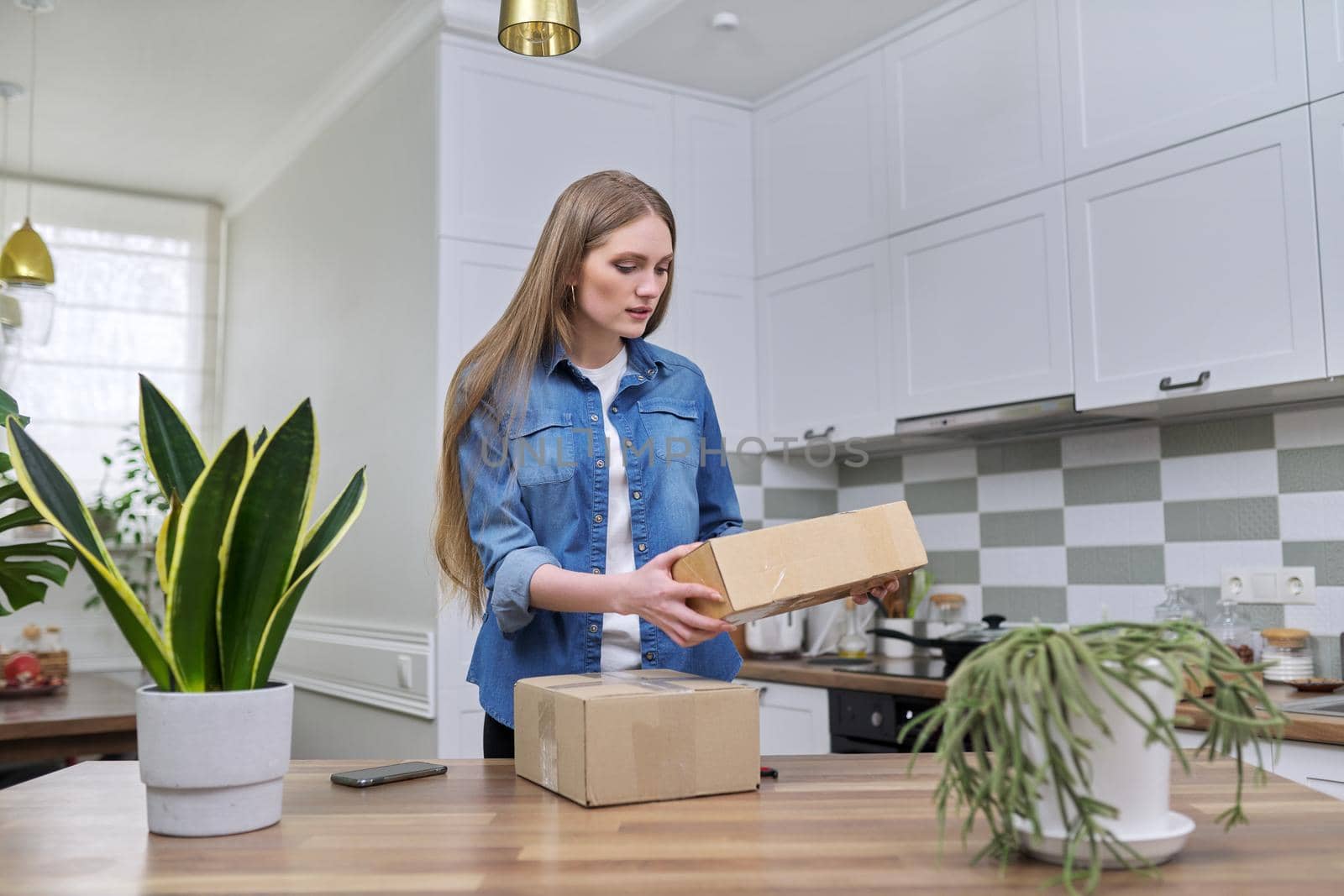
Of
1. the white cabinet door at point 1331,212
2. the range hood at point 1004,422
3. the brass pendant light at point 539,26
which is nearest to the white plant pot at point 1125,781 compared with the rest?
the brass pendant light at point 539,26

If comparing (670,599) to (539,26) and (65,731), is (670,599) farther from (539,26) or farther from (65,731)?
(65,731)

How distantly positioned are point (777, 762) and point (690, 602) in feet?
0.82

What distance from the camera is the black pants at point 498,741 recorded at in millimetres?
1574

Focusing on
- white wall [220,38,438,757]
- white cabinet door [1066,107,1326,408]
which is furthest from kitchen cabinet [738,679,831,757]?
white cabinet door [1066,107,1326,408]

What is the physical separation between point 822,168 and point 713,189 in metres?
0.38

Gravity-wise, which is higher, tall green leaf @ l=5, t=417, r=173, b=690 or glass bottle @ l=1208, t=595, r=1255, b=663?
tall green leaf @ l=5, t=417, r=173, b=690

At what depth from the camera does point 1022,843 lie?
89 cm

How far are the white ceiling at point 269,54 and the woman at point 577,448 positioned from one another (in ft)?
5.63

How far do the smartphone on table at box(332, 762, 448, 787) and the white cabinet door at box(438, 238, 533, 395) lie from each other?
189 cm

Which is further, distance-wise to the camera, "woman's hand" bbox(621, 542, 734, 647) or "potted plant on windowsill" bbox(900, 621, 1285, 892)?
"woman's hand" bbox(621, 542, 734, 647)

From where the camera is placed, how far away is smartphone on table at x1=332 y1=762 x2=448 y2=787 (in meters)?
1.22

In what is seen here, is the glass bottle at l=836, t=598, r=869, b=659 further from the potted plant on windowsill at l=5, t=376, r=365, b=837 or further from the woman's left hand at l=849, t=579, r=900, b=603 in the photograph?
the potted plant on windowsill at l=5, t=376, r=365, b=837

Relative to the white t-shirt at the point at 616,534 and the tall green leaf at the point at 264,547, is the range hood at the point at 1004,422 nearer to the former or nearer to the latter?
the white t-shirt at the point at 616,534

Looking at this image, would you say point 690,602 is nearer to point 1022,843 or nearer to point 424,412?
point 1022,843
